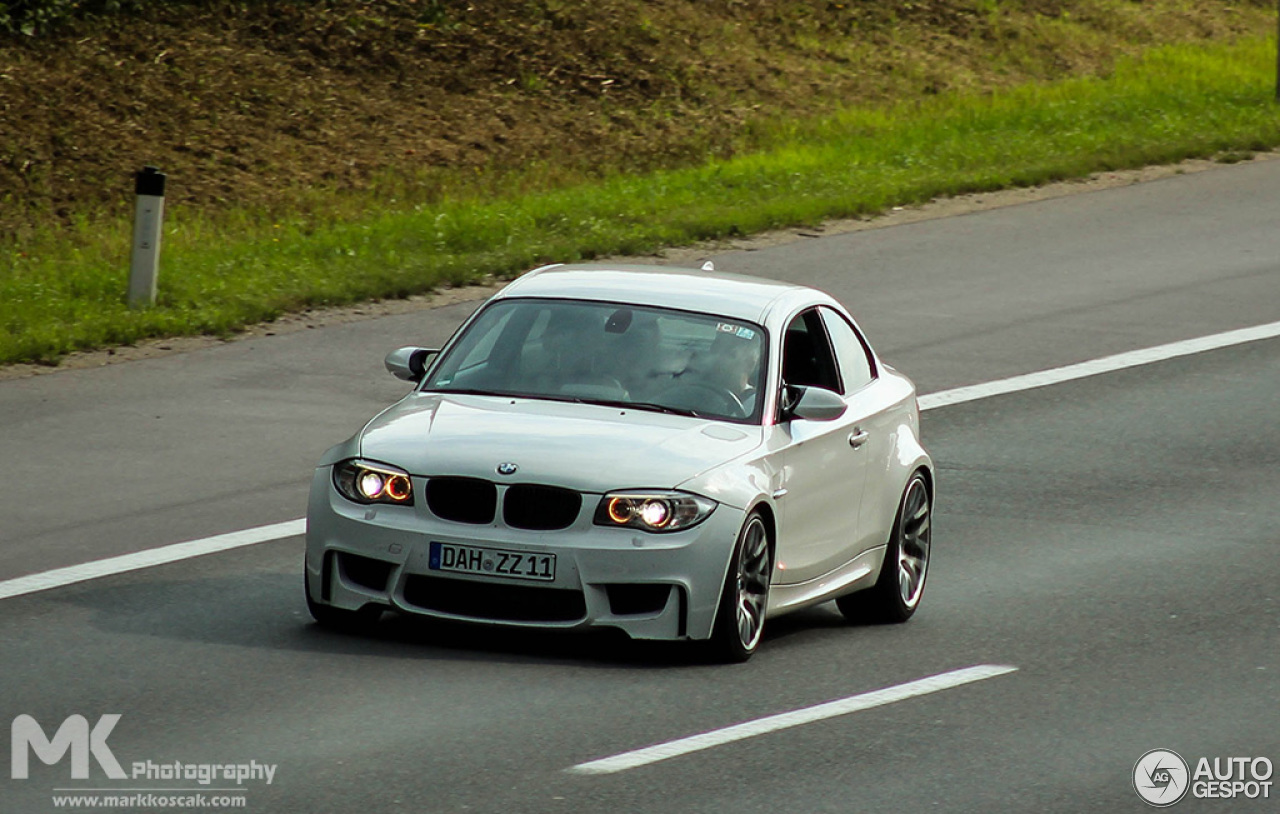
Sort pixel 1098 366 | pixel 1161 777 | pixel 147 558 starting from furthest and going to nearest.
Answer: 1. pixel 1098 366
2. pixel 147 558
3. pixel 1161 777

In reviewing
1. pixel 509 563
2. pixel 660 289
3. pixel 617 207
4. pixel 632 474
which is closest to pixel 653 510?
pixel 632 474

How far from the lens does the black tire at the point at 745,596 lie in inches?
362

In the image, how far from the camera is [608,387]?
9852 millimetres

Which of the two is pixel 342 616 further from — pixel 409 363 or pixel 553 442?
pixel 409 363

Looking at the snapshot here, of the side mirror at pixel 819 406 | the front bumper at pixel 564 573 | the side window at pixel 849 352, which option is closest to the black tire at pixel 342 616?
the front bumper at pixel 564 573

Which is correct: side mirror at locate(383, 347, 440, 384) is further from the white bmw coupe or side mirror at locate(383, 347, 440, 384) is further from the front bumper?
the front bumper

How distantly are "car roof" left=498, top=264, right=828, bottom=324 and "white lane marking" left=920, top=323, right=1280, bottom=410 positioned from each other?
17.5ft

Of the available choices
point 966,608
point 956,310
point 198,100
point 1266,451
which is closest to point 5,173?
point 198,100

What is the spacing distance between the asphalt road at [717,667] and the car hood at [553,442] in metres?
0.78

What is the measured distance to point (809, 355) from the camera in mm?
10648

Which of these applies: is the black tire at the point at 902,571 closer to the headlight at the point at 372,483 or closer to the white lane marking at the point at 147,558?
the headlight at the point at 372,483

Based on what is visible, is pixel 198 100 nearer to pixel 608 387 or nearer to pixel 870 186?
pixel 870 186

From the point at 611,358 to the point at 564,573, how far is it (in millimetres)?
1348

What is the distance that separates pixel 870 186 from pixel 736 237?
267 cm
